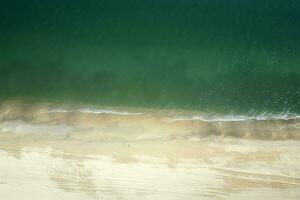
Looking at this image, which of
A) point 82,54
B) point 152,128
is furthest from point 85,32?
point 152,128

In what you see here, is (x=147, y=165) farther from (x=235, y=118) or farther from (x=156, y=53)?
(x=156, y=53)

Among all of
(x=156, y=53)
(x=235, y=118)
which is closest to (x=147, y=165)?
(x=235, y=118)

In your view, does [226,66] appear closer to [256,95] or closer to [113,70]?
[256,95]

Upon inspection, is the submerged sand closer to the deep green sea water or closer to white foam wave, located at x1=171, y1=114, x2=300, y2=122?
white foam wave, located at x1=171, y1=114, x2=300, y2=122

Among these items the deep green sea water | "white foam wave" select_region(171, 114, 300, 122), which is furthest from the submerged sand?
the deep green sea water

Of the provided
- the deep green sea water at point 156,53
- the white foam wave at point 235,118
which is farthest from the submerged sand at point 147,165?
the deep green sea water at point 156,53

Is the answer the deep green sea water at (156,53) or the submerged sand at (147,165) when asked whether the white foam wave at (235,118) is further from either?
the submerged sand at (147,165)
